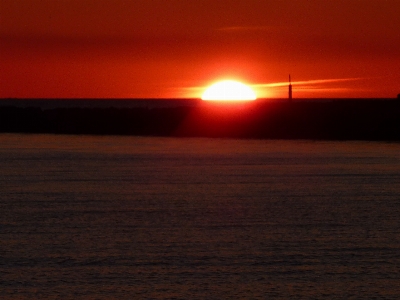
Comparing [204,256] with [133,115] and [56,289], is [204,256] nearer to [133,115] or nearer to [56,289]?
[56,289]

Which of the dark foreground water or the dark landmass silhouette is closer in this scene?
the dark foreground water

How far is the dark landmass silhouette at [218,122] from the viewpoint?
41.7 m

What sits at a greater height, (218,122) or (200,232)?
(218,122)

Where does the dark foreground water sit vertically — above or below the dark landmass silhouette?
below

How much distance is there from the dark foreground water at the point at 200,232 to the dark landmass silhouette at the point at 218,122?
859 inches

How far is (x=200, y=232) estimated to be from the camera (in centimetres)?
977

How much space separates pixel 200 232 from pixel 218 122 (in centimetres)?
3756

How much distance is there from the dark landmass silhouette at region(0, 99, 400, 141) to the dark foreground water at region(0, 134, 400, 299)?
21.8 meters

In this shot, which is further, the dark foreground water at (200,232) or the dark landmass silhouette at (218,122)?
the dark landmass silhouette at (218,122)

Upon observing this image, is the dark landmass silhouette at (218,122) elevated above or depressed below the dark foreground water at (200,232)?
above

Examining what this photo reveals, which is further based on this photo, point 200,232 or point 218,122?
point 218,122

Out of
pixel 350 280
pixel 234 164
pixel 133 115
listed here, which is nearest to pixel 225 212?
pixel 350 280

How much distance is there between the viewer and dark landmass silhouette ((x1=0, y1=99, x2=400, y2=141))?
41.7m

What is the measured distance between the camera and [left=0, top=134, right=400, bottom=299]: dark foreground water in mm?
Result: 6988
